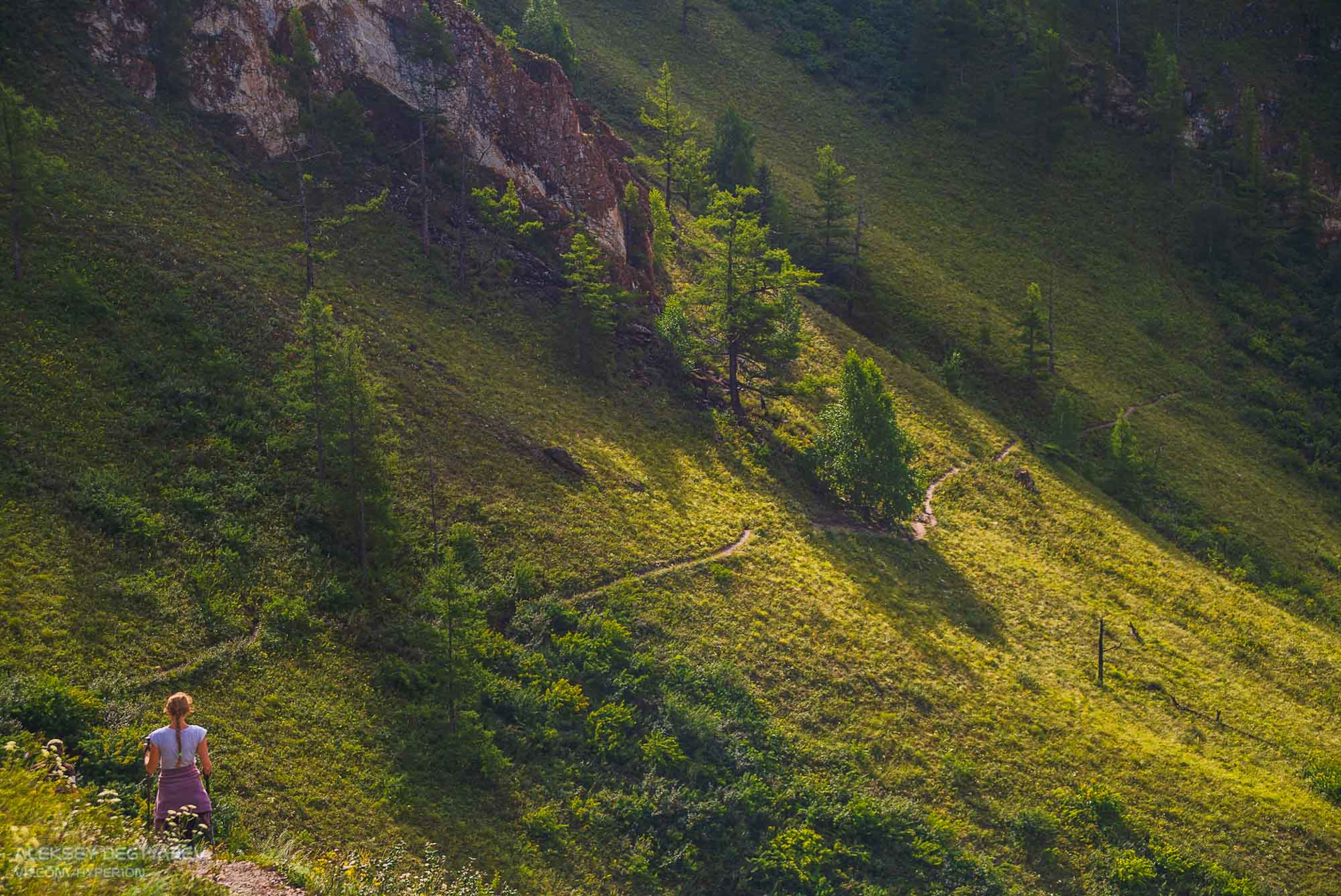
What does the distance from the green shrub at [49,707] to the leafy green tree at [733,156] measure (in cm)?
6267

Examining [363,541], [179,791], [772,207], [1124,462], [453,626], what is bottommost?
[363,541]

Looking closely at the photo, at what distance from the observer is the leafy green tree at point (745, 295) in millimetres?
47281

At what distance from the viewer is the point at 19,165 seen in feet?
94.6

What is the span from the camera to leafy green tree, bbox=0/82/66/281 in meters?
28.8

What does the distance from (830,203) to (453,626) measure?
58764 millimetres

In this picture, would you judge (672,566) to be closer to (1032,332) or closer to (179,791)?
(179,791)

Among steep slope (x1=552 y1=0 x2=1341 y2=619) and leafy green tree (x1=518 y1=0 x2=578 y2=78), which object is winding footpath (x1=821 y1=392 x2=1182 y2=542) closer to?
steep slope (x1=552 y1=0 x2=1341 y2=619)

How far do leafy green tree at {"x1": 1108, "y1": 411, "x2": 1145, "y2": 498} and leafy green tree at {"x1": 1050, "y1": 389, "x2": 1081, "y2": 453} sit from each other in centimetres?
258

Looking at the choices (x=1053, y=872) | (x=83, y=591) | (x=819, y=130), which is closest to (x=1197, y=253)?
(x=819, y=130)

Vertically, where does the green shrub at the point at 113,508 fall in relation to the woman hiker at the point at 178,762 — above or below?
below

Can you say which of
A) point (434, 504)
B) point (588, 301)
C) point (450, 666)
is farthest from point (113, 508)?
point (588, 301)

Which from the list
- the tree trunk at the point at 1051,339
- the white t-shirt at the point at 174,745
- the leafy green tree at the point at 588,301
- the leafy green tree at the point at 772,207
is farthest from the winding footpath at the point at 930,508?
the white t-shirt at the point at 174,745

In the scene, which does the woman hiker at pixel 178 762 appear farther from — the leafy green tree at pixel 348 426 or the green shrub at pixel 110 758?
the leafy green tree at pixel 348 426

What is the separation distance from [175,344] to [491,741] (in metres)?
19.4
